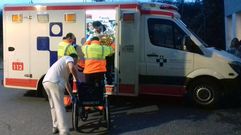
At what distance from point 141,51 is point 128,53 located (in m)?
0.33

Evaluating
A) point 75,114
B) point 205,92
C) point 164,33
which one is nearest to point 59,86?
point 75,114

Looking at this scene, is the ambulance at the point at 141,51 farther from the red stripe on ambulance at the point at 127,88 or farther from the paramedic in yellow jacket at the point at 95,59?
the paramedic in yellow jacket at the point at 95,59

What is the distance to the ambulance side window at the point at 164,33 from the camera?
11.7 metres

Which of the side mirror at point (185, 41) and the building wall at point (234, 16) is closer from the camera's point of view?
the side mirror at point (185, 41)

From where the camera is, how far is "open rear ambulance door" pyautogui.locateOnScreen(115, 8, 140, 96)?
1166 cm

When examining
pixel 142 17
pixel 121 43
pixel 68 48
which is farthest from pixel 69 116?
pixel 142 17

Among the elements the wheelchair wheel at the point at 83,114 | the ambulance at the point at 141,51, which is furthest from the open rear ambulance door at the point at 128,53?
the wheelchair wheel at the point at 83,114

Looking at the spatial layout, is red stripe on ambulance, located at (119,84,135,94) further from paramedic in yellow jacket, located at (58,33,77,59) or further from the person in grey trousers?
the person in grey trousers

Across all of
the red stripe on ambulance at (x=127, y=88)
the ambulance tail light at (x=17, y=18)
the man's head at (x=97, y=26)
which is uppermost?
the ambulance tail light at (x=17, y=18)

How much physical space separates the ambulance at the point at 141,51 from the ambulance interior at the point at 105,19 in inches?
1.0

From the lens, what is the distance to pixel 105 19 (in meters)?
11.8

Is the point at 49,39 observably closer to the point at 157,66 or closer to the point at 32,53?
the point at 32,53

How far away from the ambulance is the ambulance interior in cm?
2

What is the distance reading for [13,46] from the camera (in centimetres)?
1254
